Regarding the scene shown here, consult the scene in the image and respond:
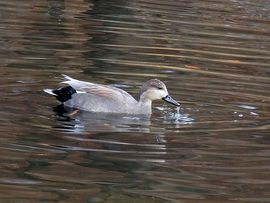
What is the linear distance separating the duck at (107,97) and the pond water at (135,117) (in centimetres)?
19

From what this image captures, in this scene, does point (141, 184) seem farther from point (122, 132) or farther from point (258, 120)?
point (258, 120)

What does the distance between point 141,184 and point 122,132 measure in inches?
89.7

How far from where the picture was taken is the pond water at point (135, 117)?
8.45m

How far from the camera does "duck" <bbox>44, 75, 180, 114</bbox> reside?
1212cm

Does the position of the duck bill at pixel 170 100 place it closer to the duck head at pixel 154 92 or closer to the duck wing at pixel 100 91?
the duck head at pixel 154 92

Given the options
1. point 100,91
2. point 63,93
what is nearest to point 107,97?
point 100,91

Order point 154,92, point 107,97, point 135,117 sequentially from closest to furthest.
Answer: point 135,117 → point 107,97 → point 154,92

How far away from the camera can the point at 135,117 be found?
39.3 feet

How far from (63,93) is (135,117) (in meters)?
1.00

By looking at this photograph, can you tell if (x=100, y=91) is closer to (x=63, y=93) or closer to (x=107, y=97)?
(x=107, y=97)

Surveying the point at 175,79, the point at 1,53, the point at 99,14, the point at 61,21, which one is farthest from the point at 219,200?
the point at 99,14

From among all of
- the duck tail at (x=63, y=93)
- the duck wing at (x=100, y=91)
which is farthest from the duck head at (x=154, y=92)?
the duck tail at (x=63, y=93)

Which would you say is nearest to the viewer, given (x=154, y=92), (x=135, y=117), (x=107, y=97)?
(x=135, y=117)

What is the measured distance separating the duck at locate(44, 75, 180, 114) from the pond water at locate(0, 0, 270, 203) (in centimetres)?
19
